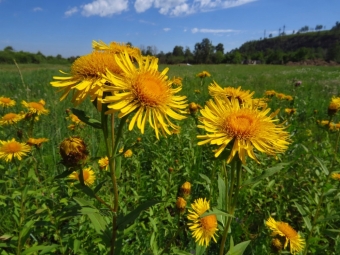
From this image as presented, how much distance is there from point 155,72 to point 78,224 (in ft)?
4.05

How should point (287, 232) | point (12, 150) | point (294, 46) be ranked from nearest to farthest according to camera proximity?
point (287, 232) < point (12, 150) < point (294, 46)

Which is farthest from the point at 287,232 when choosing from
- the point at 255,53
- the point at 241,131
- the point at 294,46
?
the point at 294,46

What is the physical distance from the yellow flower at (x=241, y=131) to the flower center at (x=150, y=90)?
20cm

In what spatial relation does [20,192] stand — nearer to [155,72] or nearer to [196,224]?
[196,224]

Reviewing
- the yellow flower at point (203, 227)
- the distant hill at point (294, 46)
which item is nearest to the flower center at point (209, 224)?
the yellow flower at point (203, 227)

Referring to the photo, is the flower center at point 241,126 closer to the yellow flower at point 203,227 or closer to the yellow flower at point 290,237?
the yellow flower at point 203,227

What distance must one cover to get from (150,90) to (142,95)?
0.13 ft

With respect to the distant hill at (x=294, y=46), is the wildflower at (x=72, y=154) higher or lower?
lower

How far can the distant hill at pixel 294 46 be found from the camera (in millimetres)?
66250

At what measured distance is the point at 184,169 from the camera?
2760 millimetres

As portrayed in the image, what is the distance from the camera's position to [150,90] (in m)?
1.07

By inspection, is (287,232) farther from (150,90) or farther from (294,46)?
(294,46)

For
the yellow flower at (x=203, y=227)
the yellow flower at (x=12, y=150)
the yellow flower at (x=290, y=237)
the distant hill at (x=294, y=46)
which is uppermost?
the distant hill at (x=294, y=46)

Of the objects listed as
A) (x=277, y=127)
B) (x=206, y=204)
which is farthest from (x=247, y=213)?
(x=277, y=127)
